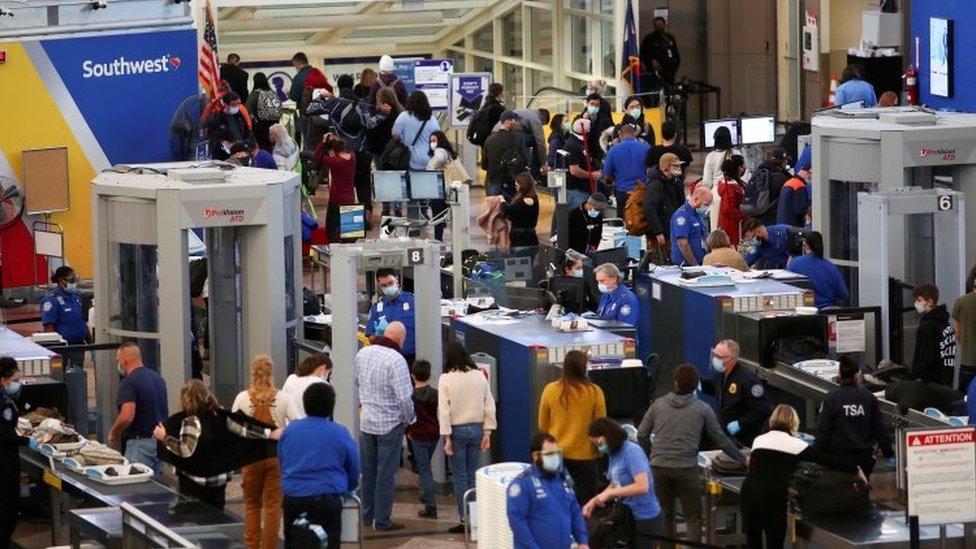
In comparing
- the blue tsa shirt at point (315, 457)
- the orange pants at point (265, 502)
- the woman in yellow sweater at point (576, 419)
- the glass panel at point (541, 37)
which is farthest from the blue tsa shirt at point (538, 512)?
the glass panel at point (541, 37)

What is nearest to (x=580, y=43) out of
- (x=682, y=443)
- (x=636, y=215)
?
(x=636, y=215)

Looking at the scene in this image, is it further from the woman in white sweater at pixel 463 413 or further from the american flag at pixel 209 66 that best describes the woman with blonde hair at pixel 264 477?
the american flag at pixel 209 66

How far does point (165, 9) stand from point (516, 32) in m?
10.2

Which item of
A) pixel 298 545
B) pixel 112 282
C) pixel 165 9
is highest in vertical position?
pixel 165 9

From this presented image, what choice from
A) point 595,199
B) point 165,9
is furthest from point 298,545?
point 165,9

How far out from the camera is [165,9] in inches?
957

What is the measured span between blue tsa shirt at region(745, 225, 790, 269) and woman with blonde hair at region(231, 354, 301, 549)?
6671 mm

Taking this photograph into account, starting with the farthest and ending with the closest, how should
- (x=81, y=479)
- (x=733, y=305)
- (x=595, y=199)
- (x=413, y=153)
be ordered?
(x=413, y=153) < (x=595, y=199) < (x=733, y=305) < (x=81, y=479)

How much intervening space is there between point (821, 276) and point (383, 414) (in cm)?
458

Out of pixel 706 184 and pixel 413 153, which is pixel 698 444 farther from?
pixel 413 153

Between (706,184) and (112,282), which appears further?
(706,184)

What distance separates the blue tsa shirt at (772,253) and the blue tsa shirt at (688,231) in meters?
0.61

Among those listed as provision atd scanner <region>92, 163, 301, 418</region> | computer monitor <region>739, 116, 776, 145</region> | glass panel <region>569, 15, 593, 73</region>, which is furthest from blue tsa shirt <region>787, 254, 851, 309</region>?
glass panel <region>569, 15, 593, 73</region>

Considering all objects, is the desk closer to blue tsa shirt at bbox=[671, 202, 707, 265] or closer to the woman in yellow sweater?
the woman in yellow sweater
